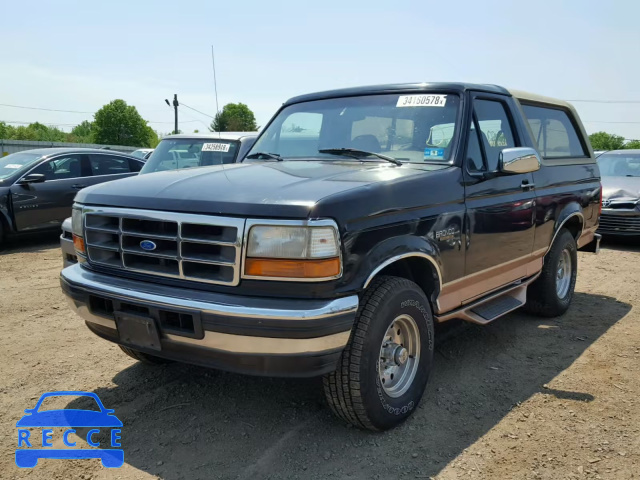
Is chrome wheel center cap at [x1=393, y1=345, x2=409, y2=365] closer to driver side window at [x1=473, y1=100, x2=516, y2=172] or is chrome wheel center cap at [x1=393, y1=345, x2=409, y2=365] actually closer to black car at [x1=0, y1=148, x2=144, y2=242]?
driver side window at [x1=473, y1=100, x2=516, y2=172]

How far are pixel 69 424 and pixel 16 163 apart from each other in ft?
23.0

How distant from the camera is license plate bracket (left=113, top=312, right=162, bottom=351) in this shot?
106 inches

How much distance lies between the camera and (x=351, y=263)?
103 inches

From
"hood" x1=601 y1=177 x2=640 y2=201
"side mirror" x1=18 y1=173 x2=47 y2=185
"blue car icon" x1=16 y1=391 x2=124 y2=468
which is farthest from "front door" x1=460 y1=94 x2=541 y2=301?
"side mirror" x1=18 y1=173 x2=47 y2=185

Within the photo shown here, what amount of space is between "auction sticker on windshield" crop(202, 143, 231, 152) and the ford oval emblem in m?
4.32

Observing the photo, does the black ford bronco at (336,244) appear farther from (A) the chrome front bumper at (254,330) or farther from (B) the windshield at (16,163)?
(B) the windshield at (16,163)

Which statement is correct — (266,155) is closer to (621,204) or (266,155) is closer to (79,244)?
(79,244)

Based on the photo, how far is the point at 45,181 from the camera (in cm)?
857

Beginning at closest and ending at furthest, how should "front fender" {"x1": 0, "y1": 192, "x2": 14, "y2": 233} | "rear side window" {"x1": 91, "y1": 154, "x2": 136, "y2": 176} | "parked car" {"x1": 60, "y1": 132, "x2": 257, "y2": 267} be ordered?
"parked car" {"x1": 60, "y1": 132, "x2": 257, "y2": 267}, "front fender" {"x1": 0, "y1": 192, "x2": 14, "y2": 233}, "rear side window" {"x1": 91, "y1": 154, "x2": 136, "y2": 176}

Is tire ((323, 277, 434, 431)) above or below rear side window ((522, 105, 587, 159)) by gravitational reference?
below

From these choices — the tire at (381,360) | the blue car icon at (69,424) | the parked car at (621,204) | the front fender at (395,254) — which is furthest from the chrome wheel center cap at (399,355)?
the parked car at (621,204)

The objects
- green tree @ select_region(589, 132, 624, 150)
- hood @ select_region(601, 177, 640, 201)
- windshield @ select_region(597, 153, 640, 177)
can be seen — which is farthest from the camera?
green tree @ select_region(589, 132, 624, 150)

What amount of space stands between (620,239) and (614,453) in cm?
756

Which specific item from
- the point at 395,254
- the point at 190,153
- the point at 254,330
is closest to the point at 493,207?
the point at 395,254
